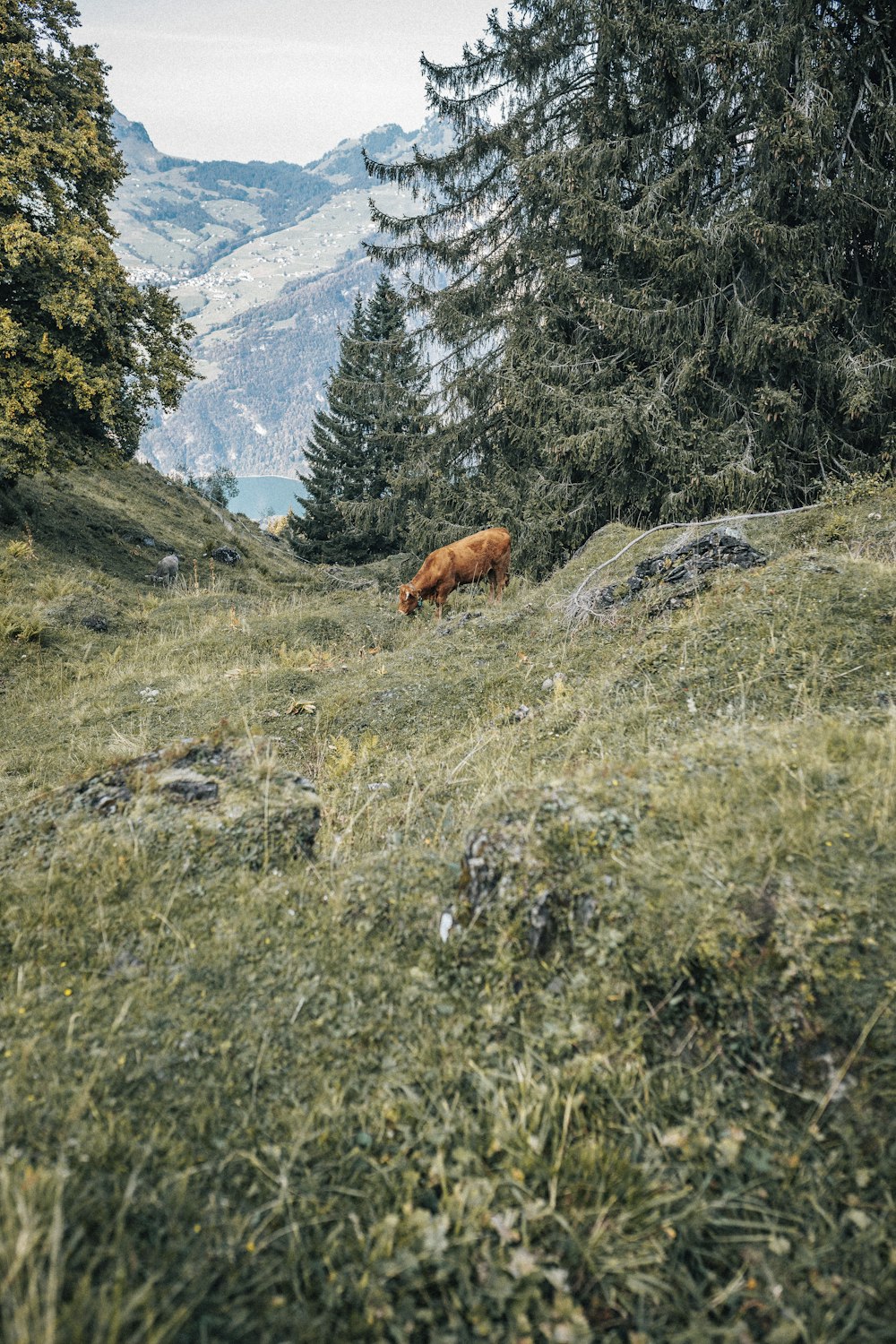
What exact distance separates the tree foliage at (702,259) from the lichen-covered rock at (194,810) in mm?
10993

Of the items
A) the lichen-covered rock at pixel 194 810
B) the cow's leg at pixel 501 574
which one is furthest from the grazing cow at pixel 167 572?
the lichen-covered rock at pixel 194 810

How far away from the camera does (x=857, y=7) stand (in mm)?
11797

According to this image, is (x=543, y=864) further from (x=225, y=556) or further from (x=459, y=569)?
(x=225, y=556)

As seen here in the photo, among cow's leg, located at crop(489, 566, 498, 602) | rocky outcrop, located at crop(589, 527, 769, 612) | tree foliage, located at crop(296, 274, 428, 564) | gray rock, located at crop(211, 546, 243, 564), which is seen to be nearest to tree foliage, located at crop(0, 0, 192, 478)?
gray rock, located at crop(211, 546, 243, 564)

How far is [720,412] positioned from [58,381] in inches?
566

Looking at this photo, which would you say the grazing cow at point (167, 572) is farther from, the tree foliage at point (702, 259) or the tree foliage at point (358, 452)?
the tree foliage at point (702, 259)

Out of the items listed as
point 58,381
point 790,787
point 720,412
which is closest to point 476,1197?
point 790,787

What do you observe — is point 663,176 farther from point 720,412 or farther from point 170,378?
point 170,378

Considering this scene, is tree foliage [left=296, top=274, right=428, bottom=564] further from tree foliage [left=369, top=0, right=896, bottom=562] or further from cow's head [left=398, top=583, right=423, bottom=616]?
cow's head [left=398, top=583, right=423, bottom=616]

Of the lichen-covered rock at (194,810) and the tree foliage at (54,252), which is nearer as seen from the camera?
the lichen-covered rock at (194,810)

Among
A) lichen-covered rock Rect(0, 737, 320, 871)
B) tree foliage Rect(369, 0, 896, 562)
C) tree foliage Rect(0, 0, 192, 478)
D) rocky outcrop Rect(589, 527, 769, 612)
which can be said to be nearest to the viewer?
lichen-covered rock Rect(0, 737, 320, 871)

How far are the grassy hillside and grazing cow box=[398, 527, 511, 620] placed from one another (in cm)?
885

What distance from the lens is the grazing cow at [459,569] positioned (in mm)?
13625

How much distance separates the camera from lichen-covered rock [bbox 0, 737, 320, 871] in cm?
364
